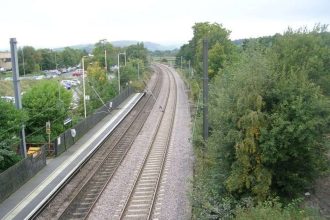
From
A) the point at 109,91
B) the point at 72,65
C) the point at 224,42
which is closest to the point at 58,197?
the point at 109,91

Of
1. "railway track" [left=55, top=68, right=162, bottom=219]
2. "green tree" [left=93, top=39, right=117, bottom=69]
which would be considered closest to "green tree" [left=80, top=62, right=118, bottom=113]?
"railway track" [left=55, top=68, right=162, bottom=219]

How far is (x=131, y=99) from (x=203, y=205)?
41880 mm

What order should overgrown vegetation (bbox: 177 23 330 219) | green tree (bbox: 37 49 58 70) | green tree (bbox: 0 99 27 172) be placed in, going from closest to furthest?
overgrown vegetation (bbox: 177 23 330 219), green tree (bbox: 0 99 27 172), green tree (bbox: 37 49 58 70)

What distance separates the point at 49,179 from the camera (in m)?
23.0

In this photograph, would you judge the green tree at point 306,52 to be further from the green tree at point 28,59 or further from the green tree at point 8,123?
the green tree at point 28,59

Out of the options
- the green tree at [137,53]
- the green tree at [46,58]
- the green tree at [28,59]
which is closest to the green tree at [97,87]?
the green tree at [137,53]

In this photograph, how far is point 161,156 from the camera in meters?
27.8

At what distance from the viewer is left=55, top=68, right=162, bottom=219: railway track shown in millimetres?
18797

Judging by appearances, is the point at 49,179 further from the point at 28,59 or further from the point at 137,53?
the point at 28,59

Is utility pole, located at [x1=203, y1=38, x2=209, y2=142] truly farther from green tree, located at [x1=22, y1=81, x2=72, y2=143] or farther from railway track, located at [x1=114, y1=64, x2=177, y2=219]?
green tree, located at [x1=22, y1=81, x2=72, y2=143]

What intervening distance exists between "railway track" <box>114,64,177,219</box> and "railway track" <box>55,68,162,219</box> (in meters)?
1.54

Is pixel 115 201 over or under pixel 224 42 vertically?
under

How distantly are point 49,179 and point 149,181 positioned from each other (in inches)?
206

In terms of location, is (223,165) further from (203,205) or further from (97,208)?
(97,208)
